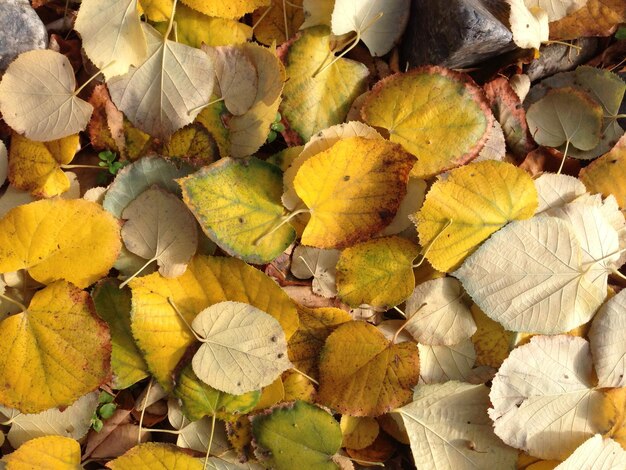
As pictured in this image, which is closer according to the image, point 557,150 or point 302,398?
point 302,398

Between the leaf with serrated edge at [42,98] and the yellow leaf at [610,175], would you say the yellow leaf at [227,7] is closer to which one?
the leaf with serrated edge at [42,98]

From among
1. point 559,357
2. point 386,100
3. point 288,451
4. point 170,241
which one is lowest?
point 288,451

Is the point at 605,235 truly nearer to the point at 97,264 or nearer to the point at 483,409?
the point at 483,409

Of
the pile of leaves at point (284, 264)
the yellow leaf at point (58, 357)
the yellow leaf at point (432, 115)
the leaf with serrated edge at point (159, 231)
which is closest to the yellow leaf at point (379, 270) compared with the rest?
the pile of leaves at point (284, 264)

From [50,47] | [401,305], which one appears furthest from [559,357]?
[50,47]

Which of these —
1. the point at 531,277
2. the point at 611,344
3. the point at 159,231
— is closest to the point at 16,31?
the point at 159,231

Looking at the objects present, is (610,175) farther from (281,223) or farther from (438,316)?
(281,223)

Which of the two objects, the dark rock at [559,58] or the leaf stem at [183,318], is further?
the dark rock at [559,58]
